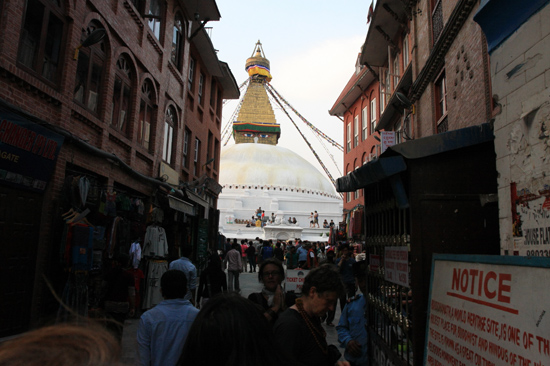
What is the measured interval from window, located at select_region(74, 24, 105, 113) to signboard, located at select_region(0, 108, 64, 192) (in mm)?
1953

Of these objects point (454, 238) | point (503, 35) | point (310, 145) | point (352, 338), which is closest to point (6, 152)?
point (352, 338)

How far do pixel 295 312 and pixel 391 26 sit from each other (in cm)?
1667

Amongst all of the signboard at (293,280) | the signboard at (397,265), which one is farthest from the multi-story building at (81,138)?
the signboard at (397,265)

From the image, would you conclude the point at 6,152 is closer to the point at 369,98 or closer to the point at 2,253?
the point at 2,253

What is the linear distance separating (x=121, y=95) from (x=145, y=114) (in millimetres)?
1906

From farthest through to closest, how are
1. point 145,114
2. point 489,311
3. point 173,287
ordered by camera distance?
point 145,114
point 173,287
point 489,311

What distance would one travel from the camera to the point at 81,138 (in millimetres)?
9820

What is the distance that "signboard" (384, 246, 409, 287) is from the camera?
4.70 meters

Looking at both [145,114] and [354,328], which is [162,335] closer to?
[354,328]

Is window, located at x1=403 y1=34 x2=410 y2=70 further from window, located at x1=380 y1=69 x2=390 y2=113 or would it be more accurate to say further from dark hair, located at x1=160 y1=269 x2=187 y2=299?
dark hair, located at x1=160 y1=269 x2=187 y2=299

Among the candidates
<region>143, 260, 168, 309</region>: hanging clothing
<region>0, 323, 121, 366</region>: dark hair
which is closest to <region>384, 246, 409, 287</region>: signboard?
<region>0, 323, 121, 366</region>: dark hair

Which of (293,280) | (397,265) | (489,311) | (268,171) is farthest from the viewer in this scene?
(268,171)

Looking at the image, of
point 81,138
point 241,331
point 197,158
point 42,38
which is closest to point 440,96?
point 81,138

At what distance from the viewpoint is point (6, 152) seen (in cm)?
717
